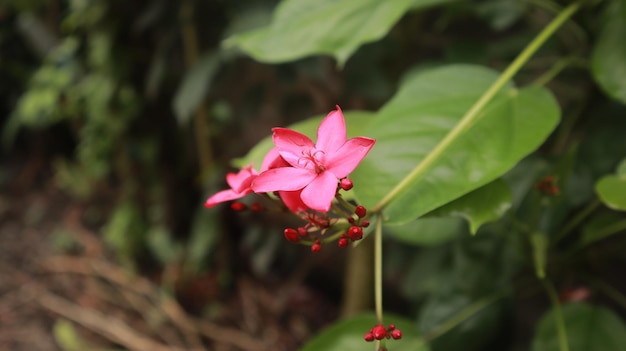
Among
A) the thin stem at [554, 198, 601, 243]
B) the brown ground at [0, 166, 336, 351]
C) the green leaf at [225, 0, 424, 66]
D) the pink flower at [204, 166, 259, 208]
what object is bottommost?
the pink flower at [204, 166, 259, 208]

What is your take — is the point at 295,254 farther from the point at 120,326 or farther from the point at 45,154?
the point at 45,154

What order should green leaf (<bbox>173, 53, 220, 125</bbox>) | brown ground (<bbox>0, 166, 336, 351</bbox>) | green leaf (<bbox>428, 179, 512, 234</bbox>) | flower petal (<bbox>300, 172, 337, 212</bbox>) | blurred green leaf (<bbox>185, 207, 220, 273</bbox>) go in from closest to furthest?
1. flower petal (<bbox>300, 172, 337, 212</bbox>)
2. green leaf (<bbox>428, 179, 512, 234</bbox>)
3. green leaf (<bbox>173, 53, 220, 125</bbox>)
4. brown ground (<bbox>0, 166, 336, 351</bbox>)
5. blurred green leaf (<bbox>185, 207, 220, 273</bbox>)

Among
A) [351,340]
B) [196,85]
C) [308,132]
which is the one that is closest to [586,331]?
[351,340]

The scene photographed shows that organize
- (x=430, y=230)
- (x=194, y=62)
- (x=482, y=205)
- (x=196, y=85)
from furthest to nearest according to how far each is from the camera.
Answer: (x=194, y=62)
(x=196, y=85)
(x=430, y=230)
(x=482, y=205)

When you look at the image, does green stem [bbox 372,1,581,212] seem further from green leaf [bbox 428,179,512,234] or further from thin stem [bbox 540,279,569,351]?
thin stem [bbox 540,279,569,351]

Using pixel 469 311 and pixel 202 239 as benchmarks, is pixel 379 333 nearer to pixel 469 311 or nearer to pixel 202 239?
pixel 469 311

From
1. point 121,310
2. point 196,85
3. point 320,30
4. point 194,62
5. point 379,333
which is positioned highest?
point 194,62

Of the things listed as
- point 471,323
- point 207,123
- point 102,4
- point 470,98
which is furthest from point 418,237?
point 102,4

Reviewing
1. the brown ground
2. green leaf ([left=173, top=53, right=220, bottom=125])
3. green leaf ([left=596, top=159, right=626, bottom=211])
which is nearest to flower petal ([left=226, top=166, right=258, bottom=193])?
green leaf ([left=596, top=159, right=626, bottom=211])
